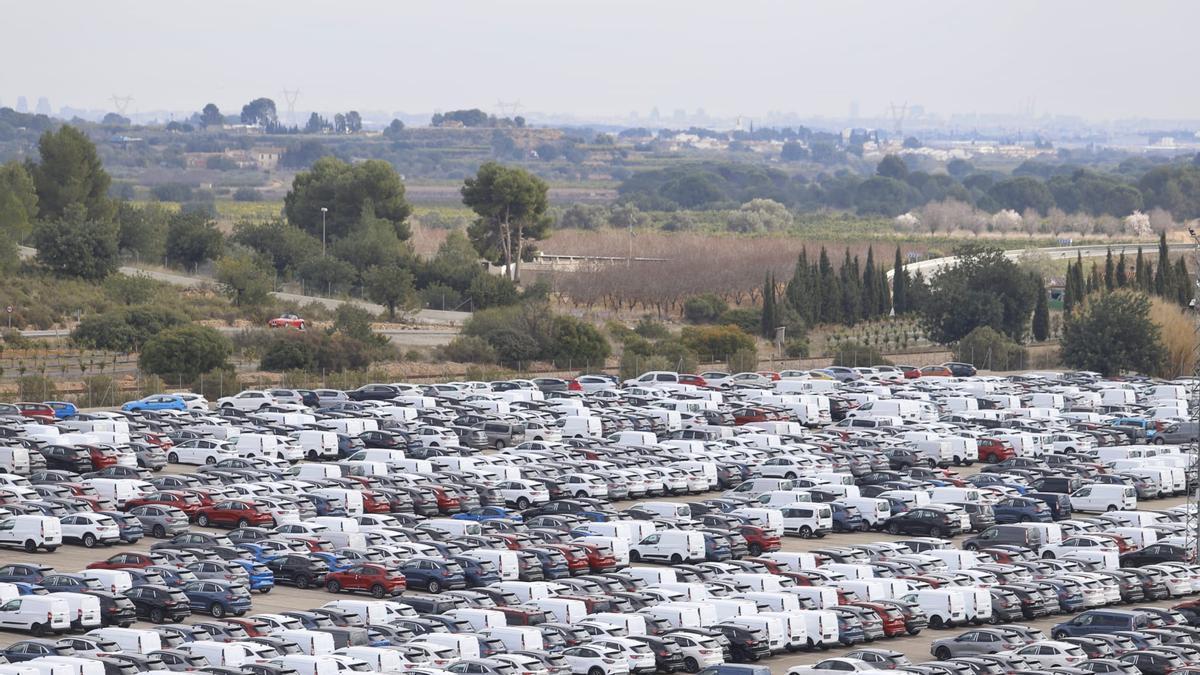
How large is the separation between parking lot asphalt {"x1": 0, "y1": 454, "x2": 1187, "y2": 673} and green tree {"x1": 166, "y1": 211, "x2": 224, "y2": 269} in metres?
70.4

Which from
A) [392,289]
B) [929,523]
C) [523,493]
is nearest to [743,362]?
[392,289]

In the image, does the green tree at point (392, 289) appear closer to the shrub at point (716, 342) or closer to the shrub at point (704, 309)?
the shrub at point (704, 309)

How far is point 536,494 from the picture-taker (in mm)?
49219

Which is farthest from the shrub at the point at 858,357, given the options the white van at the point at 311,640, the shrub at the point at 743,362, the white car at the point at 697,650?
the white van at the point at 311,640

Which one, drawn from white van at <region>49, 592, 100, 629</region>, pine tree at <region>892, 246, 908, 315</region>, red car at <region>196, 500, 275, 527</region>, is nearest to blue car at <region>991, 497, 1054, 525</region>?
red car at <region>196, 500, 275, 527</region>

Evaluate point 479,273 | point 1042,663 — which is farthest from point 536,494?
point 479,273

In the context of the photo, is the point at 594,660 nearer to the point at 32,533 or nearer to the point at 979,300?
the point at 32,533

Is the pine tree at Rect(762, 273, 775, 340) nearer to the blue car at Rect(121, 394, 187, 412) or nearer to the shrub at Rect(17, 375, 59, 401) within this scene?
the blue car at Rect(121, 394, 187, 412)

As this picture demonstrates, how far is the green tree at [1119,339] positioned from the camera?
84.8m

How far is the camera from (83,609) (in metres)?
33.7

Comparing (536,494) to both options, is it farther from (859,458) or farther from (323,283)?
(323,283)

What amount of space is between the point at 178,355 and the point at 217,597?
124 ft

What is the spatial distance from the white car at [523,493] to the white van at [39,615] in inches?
670

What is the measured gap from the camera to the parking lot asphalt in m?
34.0
